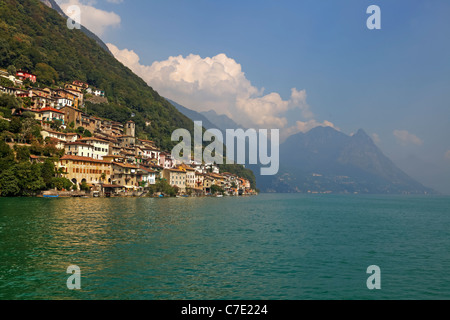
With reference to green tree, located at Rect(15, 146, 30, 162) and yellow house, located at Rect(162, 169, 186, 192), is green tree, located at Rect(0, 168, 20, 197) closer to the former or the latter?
green tree, located at Rect(15, 146, 30, 162)

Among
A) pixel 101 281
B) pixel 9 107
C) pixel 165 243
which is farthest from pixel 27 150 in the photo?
pixel 101 281

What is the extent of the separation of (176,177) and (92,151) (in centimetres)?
3951

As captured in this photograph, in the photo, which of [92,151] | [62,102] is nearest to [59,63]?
[62,102]

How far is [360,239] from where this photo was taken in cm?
3067

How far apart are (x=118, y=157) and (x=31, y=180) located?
3373 centimetres

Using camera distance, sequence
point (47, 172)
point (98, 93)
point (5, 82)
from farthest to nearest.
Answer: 1. point (98, 93)
2. point (5, 82)
3. point (47, 172)

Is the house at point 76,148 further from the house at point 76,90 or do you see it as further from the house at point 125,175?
the house at point 76,90

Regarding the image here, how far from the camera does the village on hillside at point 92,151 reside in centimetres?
8362

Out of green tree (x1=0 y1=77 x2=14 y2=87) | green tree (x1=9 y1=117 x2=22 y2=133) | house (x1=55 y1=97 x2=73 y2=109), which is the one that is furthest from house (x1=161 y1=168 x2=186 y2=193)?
green tree (x1=0 y1=77 x2=14 y2=87)

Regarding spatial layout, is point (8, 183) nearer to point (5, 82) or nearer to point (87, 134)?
point (87, 134)

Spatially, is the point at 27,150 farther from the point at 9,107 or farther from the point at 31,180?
the point at 9,107

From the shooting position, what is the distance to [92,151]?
91688 mm

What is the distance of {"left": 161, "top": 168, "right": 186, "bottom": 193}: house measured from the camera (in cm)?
12194
